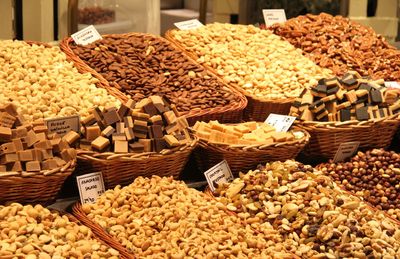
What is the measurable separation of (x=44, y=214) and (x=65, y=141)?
0.31 meters

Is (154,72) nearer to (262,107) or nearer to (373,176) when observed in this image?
(262,107)

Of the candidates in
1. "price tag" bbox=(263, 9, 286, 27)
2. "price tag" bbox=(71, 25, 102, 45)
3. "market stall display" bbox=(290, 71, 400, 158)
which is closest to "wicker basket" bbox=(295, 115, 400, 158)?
"market stall display" bbox=(290, 71, 400, 158)

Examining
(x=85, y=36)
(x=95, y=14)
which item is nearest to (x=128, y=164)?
(x=85, y=36)

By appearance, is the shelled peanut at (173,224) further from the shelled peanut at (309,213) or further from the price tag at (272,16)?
the price tag at (272,16)

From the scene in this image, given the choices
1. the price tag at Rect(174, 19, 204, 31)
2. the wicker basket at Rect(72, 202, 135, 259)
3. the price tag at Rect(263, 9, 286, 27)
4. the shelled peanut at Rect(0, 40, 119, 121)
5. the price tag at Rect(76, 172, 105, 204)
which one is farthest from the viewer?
the price tag at Rect(263, 9, 286, 27)

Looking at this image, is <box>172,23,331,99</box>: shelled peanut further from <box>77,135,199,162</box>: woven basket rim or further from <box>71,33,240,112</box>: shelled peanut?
<box>77,135,199,162</box>: woven basket rim

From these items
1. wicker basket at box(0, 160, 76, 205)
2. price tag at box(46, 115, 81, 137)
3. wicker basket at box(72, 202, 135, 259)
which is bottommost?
wicker basket at box(72, 202, 135, 259)

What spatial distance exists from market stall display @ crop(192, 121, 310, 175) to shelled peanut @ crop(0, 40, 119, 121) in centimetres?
44

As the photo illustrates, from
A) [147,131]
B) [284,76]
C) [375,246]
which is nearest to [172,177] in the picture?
[147,131]

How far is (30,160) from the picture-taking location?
246 centimetres

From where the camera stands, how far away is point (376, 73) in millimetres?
3951

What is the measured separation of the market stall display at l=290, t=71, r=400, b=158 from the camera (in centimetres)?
315

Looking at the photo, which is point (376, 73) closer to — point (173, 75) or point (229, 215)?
point (173, 75)

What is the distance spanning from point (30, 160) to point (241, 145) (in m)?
0.84
